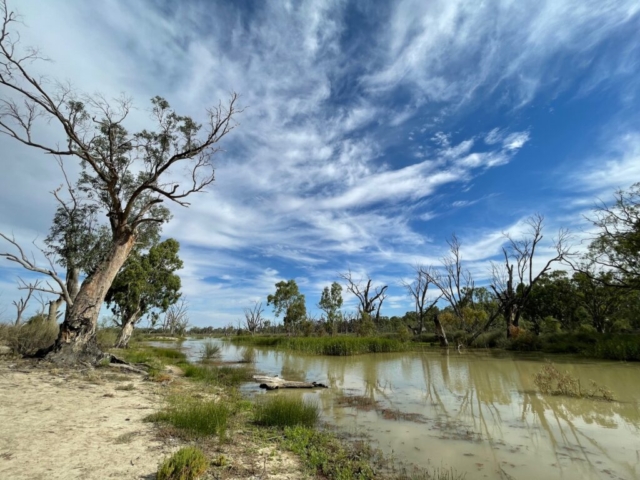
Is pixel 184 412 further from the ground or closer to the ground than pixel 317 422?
further from the ground

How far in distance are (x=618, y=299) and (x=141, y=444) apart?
32752 mm

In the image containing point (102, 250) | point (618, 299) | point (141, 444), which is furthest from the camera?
point (618, 299)

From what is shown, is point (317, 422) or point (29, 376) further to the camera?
point (29, 376)

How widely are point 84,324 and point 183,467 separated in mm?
8766

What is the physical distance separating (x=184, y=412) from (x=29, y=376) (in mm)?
5038

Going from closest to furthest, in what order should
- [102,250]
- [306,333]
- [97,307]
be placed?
[97,307], [102,250], [306,333]

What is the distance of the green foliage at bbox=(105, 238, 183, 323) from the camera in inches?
826

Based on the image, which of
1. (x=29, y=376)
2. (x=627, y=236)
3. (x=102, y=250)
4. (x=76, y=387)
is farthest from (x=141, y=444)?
(x=627, y=236)

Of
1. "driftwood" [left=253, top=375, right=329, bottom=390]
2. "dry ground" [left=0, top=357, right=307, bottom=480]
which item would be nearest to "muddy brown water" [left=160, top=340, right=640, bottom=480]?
"driftwood" [left=253, top=375, right=329, bottom=390]

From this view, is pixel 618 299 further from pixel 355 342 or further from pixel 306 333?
pixel 306 333

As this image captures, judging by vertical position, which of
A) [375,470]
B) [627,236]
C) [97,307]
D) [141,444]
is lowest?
[375,470]

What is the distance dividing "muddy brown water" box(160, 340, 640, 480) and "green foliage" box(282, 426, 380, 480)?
53 centimetres

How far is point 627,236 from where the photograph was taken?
715 inches

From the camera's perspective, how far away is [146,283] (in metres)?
22.0
